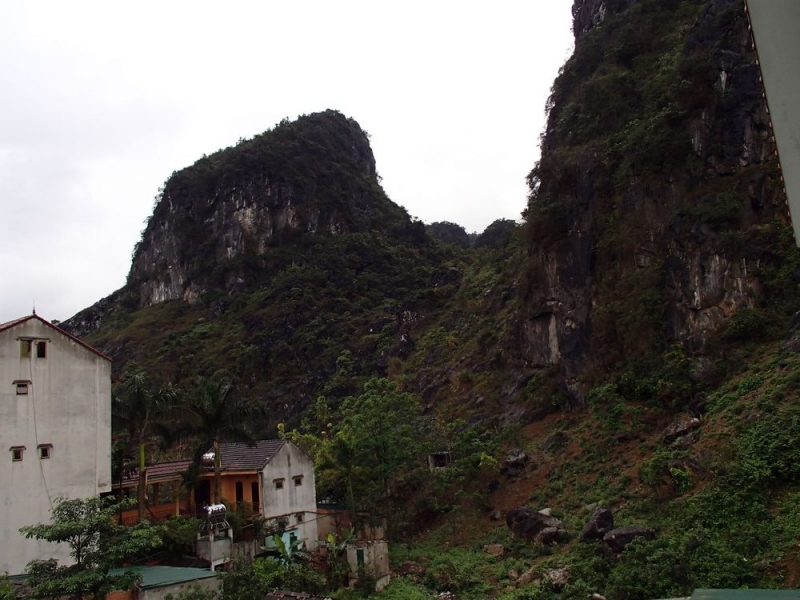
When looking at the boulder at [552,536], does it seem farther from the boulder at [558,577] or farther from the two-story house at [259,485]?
the two-story house at [259,485]

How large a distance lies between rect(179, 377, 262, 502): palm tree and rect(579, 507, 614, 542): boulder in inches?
481

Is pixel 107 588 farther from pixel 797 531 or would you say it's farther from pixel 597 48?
pixel 597 48

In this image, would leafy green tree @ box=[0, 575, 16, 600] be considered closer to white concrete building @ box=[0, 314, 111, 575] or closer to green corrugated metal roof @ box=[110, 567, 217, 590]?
green corrugated metal roof @ box=[110, 567, 217, 590]

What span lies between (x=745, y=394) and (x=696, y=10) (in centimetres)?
2524

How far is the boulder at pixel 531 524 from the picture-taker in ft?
71.7

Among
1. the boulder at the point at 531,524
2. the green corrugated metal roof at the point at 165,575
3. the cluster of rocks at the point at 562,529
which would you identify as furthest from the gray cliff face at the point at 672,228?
the green corrugated metal roof at the point at 165,575

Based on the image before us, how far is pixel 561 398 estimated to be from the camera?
104ft

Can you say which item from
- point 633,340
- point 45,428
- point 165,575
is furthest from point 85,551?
point 633,340

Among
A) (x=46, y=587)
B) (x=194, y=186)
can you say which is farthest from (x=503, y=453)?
(x=194, y=186)

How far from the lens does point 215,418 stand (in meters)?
23.3

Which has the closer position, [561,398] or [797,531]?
[797,531]

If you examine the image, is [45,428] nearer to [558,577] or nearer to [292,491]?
[292,491]

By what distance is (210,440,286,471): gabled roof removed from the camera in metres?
25.6

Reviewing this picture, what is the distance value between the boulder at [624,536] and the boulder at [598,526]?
3.29ft
